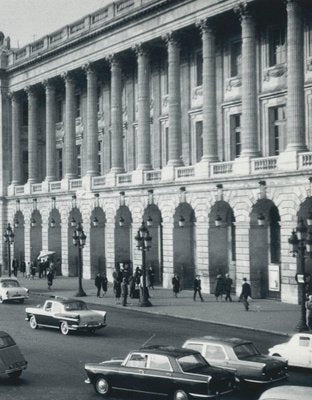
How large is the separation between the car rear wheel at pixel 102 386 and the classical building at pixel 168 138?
885 inches

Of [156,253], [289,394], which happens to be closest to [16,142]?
[156,253]

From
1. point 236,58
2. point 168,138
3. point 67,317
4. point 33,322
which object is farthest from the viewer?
point 168,138

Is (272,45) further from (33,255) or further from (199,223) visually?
(33,255)

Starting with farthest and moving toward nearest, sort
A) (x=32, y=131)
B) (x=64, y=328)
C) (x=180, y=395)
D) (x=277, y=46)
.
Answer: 1. (x=32, y=131)
2. (x=277, y=46)
3. (x=64, y=328)
4. (x=180, y=395)

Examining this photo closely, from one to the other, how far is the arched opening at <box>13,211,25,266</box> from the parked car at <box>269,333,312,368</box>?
174 feet

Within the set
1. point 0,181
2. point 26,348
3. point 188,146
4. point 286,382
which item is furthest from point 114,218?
point 286,382

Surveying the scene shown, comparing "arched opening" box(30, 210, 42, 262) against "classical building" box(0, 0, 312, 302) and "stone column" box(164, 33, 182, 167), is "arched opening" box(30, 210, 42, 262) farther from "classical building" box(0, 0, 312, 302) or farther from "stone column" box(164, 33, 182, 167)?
"stone column" box(164, 33, 182, 167)

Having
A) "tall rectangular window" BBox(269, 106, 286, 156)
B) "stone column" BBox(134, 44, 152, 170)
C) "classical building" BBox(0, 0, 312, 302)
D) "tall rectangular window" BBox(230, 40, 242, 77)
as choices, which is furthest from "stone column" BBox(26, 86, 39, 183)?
"tall rectangular window" BBox(269, 106, 286, 156)

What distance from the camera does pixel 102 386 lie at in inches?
811

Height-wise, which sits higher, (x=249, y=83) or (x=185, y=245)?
(x=249, y=83)

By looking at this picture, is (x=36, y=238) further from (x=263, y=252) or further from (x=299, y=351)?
(x=299, y=351)

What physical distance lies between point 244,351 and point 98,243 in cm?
4120

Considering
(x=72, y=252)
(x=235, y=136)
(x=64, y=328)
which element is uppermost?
(x=235, y=136)

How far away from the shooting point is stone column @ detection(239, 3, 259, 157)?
150ft
